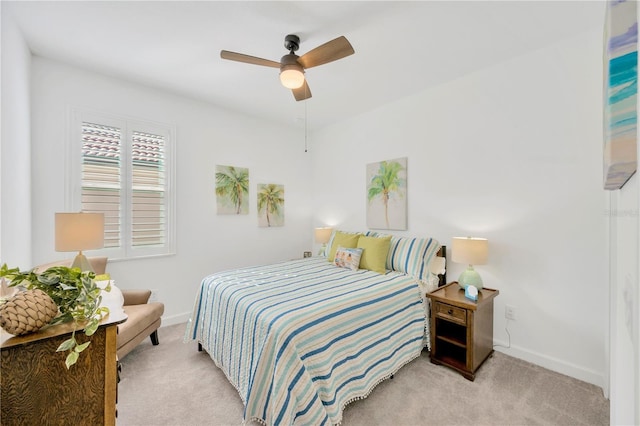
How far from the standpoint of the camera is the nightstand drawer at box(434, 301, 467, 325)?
2169 millimetres

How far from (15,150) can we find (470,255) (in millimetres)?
3811

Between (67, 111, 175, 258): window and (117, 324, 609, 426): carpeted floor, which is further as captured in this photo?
(67, 111, 175, 258): window

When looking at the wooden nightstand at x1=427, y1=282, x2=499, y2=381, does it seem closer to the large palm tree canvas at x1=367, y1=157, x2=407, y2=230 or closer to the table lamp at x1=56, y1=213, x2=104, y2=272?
the large palm tree canvas at x1=367, y1=157, x2=407, y2=230

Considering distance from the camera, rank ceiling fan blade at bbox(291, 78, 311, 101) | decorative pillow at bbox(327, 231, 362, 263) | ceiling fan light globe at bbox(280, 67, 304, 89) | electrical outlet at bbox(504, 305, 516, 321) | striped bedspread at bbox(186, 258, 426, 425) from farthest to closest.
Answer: decorative pillow at bbox(327, 231, 362, 263), electrical outlet at bbox(504, 305, 516, 321), ceiling fan blade at bbox(291, 78, 311, 101), ceiling fan light globe at bbox(280, 67, 304, 89), striped bedspread at bbox(186, 258, 426, 425)

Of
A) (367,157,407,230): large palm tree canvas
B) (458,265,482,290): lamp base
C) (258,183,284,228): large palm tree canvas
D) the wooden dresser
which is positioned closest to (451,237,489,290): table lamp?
(458,265,482,290): lamp base

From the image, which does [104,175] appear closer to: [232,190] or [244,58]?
[232,190]

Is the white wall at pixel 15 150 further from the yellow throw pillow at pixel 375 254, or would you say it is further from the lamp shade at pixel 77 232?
the yellow throw pillow at pixel 375 254

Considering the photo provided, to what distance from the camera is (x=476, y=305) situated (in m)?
2.10

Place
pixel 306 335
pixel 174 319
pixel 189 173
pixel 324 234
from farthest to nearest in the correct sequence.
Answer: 1. pixel 324 234
2. pixel 189 173
3. pixel 174 319
4. pixel 306 335

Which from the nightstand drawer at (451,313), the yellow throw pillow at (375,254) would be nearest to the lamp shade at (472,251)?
the nightstand drawer at (451,313)

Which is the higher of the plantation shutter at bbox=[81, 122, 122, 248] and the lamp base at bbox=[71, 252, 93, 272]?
the plantation shutter at bbox=[81, 122, 122, 248]

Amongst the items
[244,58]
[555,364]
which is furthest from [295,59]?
[555,364]

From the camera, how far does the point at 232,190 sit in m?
3.73

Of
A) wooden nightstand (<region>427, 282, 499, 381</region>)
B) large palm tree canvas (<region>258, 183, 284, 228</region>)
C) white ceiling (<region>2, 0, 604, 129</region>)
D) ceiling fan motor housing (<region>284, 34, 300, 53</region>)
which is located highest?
white ceiling (<region>2, 0, 604, 129</region>)
